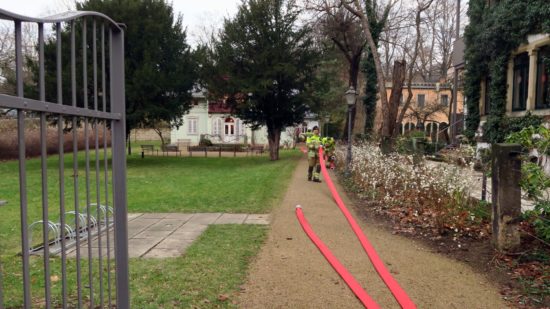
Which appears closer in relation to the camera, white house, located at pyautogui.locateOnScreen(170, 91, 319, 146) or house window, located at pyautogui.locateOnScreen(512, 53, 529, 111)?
house window, located at pyautogui.locateOnScreen(512, 53, 529, 111)

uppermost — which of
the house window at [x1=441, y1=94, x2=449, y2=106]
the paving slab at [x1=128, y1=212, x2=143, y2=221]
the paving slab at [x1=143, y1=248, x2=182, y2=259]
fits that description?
the house window at [x1=441, y1=94, x2=449, y2=106]

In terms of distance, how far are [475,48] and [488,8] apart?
5.88 ft

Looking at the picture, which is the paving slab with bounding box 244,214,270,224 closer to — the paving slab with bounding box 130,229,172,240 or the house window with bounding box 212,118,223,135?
the paving slab with bounding box 130,229,172,240

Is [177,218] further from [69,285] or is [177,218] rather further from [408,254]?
[408,254]

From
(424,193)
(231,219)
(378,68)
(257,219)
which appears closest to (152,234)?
(231,219)

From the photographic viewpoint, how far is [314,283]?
4.77m

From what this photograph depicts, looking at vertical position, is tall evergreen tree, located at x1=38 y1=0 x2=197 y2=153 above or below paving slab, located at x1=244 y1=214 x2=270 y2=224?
above

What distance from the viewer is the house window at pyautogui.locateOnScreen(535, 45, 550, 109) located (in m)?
13.5

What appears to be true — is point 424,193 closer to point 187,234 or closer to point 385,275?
point 385,275

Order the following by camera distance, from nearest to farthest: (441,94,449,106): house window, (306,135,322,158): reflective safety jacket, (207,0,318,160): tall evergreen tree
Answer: (306,135,322,158): reflective safety jacket → (207,0,318,160): tall evergreen tree → (441,94,449,106): house window

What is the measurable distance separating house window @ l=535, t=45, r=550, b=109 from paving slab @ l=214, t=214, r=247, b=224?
1041cm

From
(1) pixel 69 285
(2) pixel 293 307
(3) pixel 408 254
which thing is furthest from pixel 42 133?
(3) pixel 408 254

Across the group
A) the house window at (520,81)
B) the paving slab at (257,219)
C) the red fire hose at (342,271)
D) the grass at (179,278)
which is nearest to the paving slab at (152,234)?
the grass at (179,278)

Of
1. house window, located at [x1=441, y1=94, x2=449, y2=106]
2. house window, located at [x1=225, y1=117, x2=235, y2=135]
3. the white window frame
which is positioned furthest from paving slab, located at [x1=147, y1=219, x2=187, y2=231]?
house window, located at [x1=441, y1=94, x2=449, y2=106]
